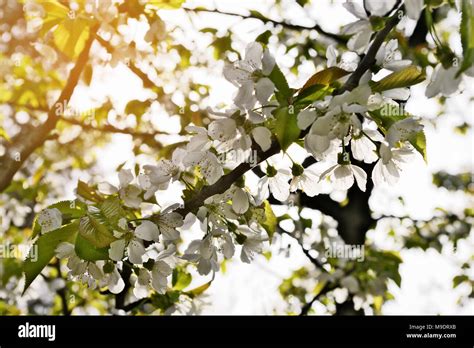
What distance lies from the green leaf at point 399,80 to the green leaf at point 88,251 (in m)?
0.51

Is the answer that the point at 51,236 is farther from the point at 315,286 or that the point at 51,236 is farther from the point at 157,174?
the point at 315,286

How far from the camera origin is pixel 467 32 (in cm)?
60

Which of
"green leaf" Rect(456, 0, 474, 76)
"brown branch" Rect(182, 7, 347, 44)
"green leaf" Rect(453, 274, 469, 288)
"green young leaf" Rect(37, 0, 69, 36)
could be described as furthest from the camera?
"green leaf" Rect(453, 274, 469, 288)

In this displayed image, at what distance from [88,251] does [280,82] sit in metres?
0.42

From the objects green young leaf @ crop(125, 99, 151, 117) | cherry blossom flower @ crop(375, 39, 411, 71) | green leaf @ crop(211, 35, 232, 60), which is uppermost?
green leaf @ crop(211, 35, 232, 60)

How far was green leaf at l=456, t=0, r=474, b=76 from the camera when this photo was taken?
59cm

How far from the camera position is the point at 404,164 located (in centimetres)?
88

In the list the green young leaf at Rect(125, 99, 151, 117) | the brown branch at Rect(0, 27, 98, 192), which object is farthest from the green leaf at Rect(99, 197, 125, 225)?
the green young leaf at Rect(125, 99, 151, 117)

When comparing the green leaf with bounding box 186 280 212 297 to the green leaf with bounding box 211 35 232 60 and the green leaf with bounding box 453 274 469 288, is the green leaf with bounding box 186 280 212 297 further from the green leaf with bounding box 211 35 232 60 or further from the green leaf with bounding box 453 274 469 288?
the green leaf with bounding box 453 274 469 288

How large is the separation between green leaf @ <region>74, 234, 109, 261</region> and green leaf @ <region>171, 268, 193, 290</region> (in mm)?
583

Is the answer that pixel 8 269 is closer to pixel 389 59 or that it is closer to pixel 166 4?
pixel 166 4
